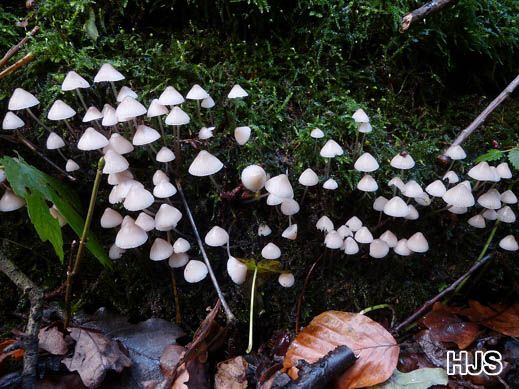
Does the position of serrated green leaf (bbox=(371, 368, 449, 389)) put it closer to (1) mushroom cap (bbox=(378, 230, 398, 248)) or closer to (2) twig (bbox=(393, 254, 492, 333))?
(2) twig (bbox=(393, 254, 492, 333))

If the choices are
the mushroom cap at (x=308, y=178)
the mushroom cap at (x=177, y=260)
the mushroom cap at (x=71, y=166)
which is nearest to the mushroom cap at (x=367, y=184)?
the mushroom cap at (x=308, y=178)

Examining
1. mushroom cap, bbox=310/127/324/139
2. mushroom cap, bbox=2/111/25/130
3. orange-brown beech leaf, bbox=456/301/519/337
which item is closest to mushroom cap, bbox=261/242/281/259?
mushroom cap, bbox=310/127/324/139

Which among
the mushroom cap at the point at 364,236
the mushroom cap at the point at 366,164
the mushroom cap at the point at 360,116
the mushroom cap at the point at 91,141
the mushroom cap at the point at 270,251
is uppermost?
the mushroom cap at the point at 91,141

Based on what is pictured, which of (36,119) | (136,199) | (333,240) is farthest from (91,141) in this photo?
(333,240)

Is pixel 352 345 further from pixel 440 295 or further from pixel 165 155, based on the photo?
pixel 165 155

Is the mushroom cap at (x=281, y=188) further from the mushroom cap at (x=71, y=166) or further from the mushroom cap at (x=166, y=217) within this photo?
the mushroom cap at (x=71, y=166)

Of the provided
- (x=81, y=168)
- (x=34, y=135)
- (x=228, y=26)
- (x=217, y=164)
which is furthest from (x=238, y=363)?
(x=228, y=26)

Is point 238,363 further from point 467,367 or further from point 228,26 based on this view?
point 228,26
